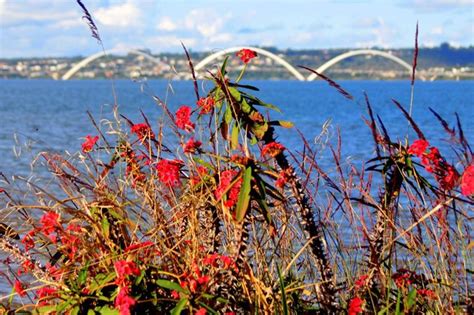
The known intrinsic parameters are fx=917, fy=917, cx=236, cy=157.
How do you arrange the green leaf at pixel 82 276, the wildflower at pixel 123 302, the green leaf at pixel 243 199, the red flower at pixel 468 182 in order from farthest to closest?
the red flower at pixel 468 182
the green leaf at pixel 82 276
the green leaf at pixel 243 199
the wildflower at pixel 123 302

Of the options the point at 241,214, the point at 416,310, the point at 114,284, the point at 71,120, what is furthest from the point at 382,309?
the point at 71,120

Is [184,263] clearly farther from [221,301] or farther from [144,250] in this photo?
[221,301]

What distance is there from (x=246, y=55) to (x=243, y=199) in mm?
942

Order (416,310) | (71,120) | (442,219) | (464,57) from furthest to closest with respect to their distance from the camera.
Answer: (464,57) → (71,120) → (442,219) → (416,310)

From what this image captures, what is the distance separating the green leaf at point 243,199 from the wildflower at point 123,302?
447mm

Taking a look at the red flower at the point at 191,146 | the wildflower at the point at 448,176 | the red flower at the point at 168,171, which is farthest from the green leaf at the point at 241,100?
the wildflower at the point at 448,176

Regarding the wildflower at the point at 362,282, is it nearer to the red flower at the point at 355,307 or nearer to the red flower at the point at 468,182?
the red flower at the point at 355,307

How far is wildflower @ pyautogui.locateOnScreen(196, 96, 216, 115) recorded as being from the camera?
372cm

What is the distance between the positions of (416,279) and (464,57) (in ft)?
433

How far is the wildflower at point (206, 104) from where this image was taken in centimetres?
372

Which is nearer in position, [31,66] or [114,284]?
[114,284]

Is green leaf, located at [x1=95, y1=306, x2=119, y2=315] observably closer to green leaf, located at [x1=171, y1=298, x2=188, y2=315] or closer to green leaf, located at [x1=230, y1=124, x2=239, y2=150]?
green leaf, located at [x1=171, y1=298, x2=188, y2=315]

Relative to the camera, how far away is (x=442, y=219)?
4016 millimetres

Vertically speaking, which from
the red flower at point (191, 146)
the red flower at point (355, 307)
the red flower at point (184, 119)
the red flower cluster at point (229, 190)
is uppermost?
the red flower at point (184, 119)
